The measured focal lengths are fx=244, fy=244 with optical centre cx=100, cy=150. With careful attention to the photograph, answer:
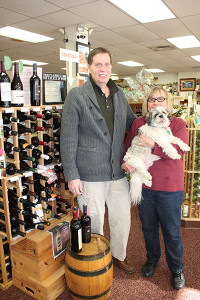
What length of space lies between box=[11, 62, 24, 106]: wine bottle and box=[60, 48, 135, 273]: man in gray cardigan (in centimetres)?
36

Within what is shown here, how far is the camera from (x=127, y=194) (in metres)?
2.17

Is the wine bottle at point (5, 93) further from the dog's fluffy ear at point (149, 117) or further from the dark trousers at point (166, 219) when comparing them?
the dark trousers at point (166, 219)

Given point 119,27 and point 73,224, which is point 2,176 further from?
point 119,27

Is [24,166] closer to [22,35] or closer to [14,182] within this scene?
[14,182]

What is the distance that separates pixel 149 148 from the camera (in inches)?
80.6

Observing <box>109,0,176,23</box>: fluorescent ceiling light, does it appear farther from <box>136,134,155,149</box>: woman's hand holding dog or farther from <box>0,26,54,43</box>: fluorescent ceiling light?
<box>136,134,155,149</box>: woman's hand holding dog

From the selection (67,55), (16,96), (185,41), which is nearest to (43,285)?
(16,96)

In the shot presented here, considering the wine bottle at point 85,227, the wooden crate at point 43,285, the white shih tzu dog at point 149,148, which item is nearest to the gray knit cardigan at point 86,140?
the white shih tzu dog at point 149,148

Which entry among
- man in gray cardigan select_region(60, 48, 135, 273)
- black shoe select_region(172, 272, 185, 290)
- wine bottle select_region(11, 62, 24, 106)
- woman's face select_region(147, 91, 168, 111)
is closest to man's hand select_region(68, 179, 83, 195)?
man in gray cardigan select_region(60, 48, 135, 273)

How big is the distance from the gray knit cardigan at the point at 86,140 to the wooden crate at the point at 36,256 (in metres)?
0.57

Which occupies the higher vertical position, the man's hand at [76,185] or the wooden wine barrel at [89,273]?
the man's hand at [76,185]

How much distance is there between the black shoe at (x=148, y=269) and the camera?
7.31 feet

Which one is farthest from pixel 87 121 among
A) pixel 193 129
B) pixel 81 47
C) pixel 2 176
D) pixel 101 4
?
pixel 81 47

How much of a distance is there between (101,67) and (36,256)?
1590 millimetres
